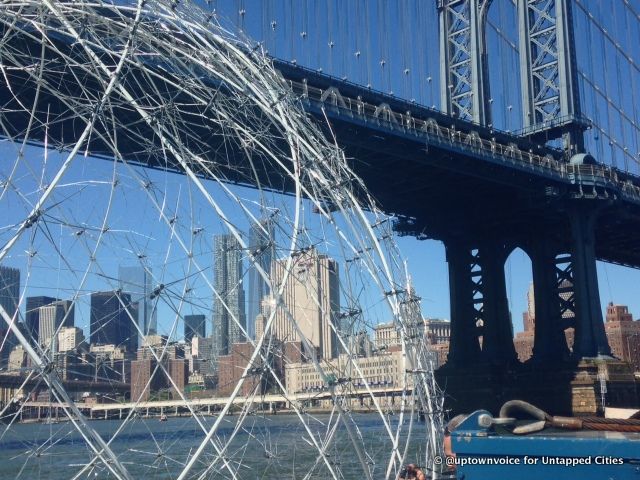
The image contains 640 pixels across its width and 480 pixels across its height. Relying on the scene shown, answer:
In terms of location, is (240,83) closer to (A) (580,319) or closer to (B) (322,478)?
(B) (322,478)

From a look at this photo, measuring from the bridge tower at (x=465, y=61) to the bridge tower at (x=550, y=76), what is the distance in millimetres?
3355

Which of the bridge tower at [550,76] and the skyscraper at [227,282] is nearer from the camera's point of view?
the skyscraper at [227,282]

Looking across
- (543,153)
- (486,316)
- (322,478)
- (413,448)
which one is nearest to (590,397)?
(486,316)

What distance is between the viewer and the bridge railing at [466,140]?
5256 centimetres

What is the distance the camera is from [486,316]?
74438 mm

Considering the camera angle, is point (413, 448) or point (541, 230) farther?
point (541, 230)

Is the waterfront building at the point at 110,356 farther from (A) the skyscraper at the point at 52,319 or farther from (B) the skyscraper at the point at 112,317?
(A) the skyscraper at the point at 52,319

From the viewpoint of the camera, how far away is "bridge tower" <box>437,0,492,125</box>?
2854 inches

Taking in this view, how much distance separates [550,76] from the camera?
233ft

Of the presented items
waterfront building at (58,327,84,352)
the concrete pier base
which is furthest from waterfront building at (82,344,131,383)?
the concrete pier base

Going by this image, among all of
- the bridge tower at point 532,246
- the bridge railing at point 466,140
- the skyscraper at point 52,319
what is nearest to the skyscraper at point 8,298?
the skyscraper at point 52,319

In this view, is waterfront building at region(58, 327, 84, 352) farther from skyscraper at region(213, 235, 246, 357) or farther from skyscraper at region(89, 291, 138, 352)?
skyscraper at region(213, 235, 246, 357)

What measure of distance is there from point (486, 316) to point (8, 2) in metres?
60.3

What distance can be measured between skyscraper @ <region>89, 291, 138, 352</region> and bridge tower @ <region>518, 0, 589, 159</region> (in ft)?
152
